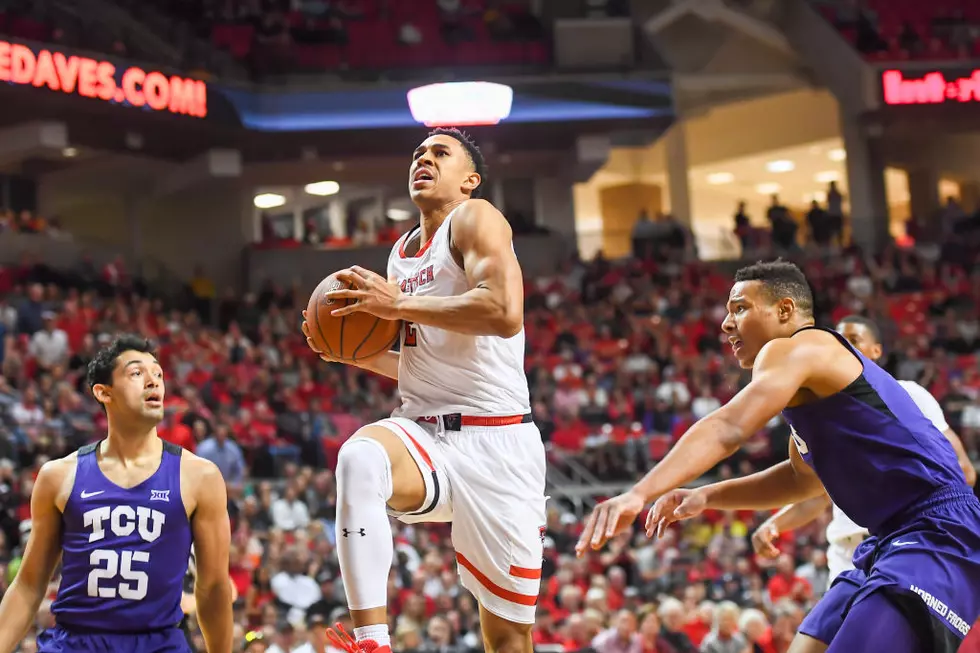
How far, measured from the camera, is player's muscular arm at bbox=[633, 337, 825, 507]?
3.05 meters

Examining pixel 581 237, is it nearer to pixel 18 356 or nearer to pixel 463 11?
pixel 463 11

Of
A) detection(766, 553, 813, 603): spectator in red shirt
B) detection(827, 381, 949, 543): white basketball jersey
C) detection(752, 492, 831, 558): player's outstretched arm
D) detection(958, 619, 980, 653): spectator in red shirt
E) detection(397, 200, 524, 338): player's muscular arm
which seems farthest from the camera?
detection(766, 553, 813, 603): spectator in red shirt

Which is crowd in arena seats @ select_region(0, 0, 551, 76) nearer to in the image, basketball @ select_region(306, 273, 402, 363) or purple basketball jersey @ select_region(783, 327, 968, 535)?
basketball @ select_region(306, 273, 402, 363)

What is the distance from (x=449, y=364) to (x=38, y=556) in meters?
1.53

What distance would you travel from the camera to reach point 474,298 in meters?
4.07

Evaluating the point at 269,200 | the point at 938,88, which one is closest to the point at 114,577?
the point at 938,88

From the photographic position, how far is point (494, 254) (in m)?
4.17

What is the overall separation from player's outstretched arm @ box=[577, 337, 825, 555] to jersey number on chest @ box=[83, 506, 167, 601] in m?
1.75

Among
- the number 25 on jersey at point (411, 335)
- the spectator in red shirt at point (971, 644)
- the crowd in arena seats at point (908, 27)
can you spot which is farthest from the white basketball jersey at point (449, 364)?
the crowd in arena seats at point (908, 27)

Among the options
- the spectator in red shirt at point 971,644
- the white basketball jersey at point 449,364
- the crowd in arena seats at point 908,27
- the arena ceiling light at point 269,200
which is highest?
the crowd in arena seats at point 908,27

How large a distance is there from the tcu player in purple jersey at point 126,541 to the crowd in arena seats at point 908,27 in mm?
18650

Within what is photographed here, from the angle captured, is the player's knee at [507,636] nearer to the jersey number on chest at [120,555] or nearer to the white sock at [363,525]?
the white sock at [363,525]

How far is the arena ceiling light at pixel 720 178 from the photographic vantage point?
86.1 ft

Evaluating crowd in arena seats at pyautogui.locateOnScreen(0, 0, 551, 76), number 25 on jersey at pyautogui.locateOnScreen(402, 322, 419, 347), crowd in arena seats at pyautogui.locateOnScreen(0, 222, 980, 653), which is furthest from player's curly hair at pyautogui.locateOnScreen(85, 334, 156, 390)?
Answer: crowd in arena seats at pyautogui.locateOnScreen(0, 0, 551, 76)
